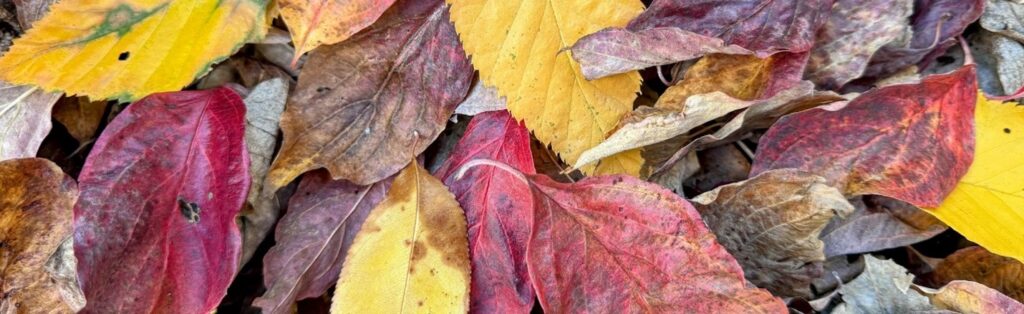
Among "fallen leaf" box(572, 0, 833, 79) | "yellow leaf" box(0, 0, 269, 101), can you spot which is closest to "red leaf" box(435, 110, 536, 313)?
"fallen leaf" box(572, 0, 833, 79)

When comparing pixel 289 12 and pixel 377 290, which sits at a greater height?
pixel 289 12

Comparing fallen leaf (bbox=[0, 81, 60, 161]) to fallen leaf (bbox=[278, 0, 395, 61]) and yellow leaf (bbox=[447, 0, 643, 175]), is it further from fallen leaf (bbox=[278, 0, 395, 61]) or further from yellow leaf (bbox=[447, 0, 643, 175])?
yellow leaf (bbox=[447, 0, 643, 175])

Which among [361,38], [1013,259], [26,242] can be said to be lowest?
[1013,259]

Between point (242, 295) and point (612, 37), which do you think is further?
point (242, 295)

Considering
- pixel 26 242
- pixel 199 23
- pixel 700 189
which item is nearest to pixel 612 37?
pixel 700 189

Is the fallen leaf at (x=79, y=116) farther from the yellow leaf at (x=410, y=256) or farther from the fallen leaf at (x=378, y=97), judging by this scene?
the yellow leaf at (x=410, y=256)

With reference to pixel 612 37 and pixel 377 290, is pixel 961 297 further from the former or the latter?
pixel 377 290
